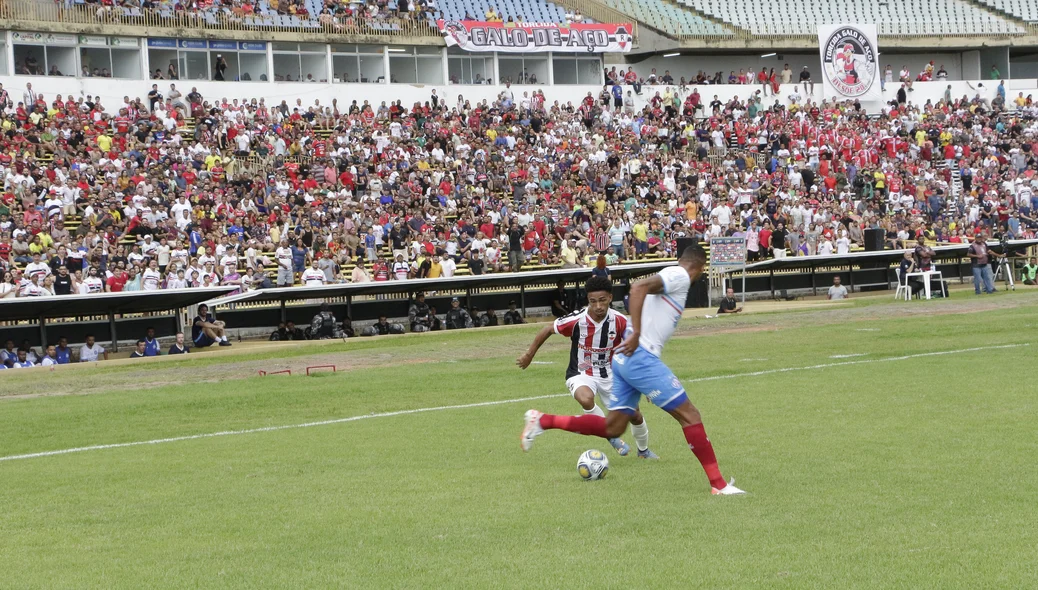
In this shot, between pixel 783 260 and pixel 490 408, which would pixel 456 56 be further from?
pixel 490 408

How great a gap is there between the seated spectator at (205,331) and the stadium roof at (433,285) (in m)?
0.43

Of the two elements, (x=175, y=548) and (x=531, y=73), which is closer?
(x=175, y=548)

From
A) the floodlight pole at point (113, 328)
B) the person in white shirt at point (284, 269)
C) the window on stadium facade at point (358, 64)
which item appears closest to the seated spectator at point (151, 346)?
the floodlight pole at point (113, 328)

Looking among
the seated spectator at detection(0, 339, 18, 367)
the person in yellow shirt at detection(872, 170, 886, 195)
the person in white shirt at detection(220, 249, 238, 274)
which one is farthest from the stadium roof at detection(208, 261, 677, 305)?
Answer: the person in yellow shirt at detection(872, 170, 886, 195)

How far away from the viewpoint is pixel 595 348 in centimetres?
1136

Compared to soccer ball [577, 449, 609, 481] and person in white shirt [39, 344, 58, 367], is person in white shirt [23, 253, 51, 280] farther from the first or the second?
soccer ball [577, 449, 609, 481]

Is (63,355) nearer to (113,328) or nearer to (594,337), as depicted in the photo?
(113,328)

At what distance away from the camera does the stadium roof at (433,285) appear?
99.2 feet

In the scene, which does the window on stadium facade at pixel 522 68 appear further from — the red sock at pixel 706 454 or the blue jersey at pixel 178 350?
the red sock at pixel 706 454

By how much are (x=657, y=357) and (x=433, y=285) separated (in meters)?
22.9

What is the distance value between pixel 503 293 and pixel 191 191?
9.61 metres

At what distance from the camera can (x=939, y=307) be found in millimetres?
31031

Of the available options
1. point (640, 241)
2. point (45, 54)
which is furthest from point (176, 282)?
point (45, 54)

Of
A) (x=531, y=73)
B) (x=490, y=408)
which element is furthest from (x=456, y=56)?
(x=490, y=408)
